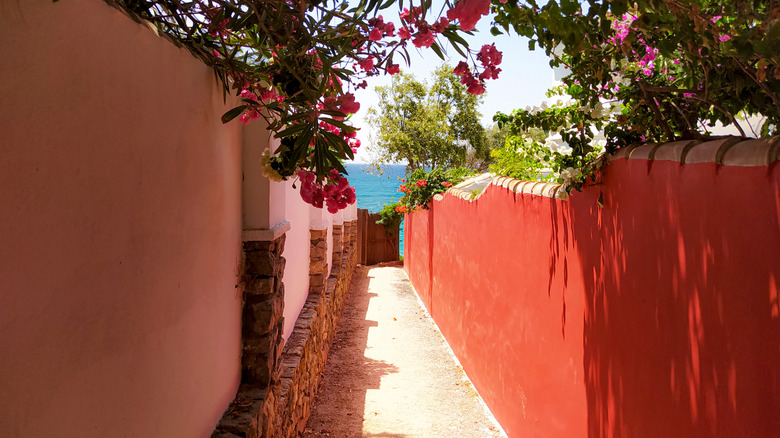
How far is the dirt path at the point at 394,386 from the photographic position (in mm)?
5848

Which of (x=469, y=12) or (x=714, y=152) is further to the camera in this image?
(x=714, y=152)

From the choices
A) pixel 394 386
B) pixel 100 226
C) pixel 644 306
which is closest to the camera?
pixel 100 226

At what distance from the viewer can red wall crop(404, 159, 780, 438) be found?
1.92 m

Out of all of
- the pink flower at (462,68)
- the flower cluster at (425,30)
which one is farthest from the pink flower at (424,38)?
the pink flower at (462,68)

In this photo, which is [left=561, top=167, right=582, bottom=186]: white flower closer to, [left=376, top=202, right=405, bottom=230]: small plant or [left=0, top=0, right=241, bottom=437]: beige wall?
[left=0, top=0, right=241, bottom=437]: beige wall

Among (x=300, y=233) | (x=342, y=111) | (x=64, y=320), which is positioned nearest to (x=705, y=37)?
(x=342, y=111)

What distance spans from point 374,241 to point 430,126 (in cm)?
527

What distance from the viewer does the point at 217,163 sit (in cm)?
297

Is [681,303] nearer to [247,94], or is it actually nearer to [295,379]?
[247,94]

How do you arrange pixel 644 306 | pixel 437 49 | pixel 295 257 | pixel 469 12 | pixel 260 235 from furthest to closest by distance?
pixel 295 257, pixel 260 235, pixel 644 306, pixel 437 49, pixel 469 12

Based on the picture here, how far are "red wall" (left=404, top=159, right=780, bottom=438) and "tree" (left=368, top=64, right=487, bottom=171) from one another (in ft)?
59.1

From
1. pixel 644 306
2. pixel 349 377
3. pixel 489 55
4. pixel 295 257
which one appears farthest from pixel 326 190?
pixel 349 377

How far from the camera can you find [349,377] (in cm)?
760

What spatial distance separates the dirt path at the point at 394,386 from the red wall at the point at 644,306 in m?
0.80
